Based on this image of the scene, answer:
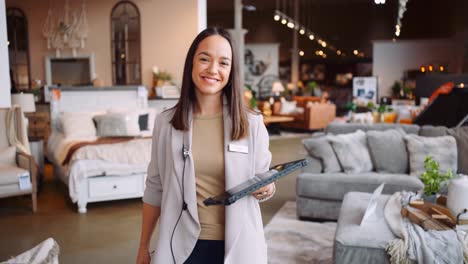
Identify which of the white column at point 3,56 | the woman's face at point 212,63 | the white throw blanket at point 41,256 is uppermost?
the white column at point 3,56

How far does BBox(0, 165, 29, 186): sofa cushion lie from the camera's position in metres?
4.74

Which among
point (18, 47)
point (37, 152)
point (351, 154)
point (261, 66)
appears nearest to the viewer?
point (351, 154)

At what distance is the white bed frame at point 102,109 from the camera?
5.00 meters

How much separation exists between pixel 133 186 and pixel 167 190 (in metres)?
4.06

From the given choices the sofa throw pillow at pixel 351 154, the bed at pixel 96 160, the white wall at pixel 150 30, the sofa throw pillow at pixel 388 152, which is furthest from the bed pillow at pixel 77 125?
the sofa throw pillow at pixel 388 152

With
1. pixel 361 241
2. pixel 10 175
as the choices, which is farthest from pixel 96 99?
pixel 361 241

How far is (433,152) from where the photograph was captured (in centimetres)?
464

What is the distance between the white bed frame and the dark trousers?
3.90m

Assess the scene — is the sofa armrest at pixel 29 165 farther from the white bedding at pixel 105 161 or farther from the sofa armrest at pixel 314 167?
the sofa armrest at pixel 314 167

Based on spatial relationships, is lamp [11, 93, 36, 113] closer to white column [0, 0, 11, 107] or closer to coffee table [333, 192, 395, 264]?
white column [0, 0, 11, 107]

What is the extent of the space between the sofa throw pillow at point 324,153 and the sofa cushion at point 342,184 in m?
0.21

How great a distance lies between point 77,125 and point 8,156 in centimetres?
113

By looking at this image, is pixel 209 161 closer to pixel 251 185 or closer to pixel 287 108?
pixel 251 185

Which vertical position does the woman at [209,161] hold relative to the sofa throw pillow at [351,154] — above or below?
above
